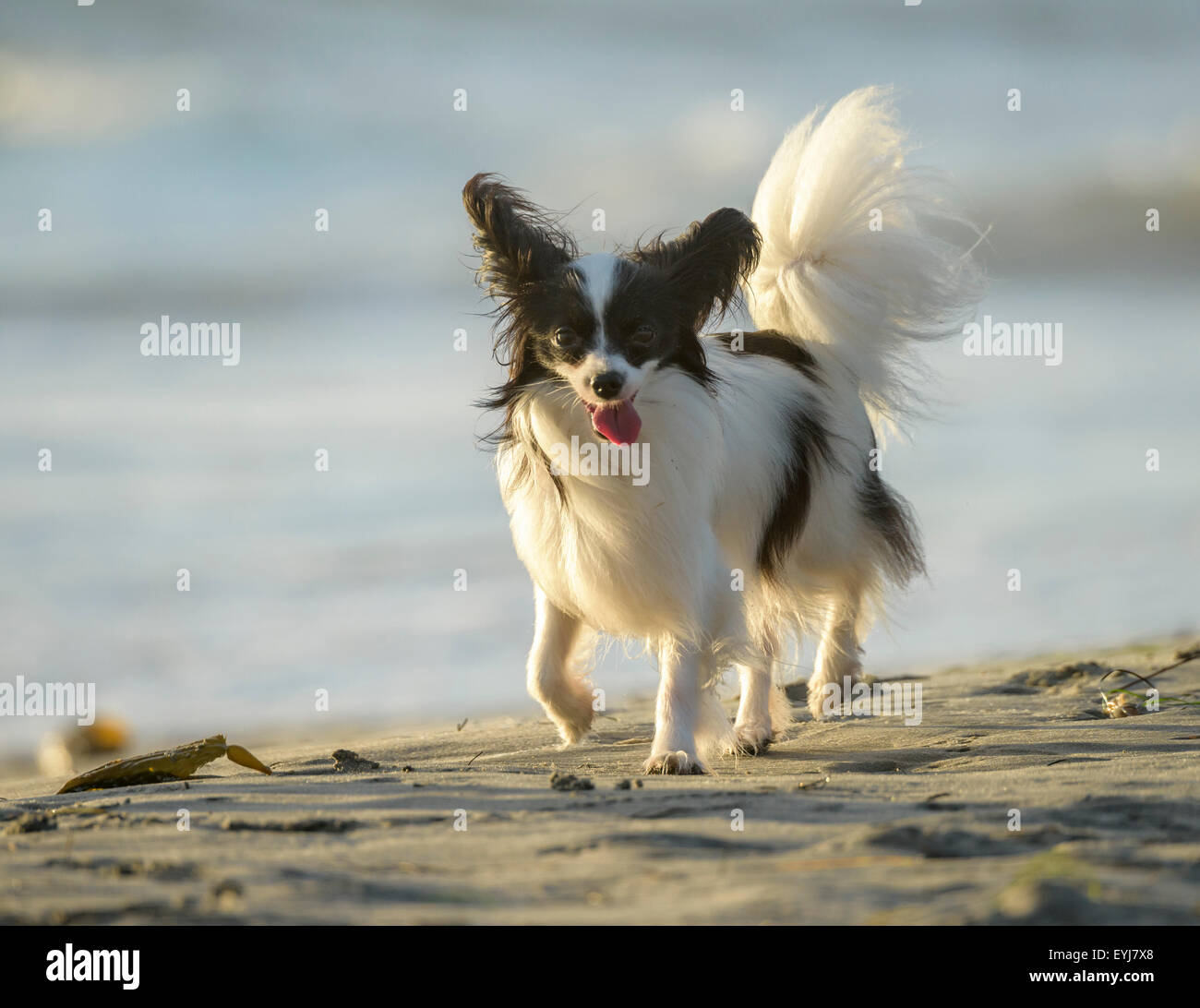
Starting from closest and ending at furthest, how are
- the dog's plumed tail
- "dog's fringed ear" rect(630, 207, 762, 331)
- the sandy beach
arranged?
the sandy beach, "dog's fringed ear" rect(630, 207, 762, 331), the dog's plumed tail

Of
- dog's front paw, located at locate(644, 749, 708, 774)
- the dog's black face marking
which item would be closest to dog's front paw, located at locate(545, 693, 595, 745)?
dog's front paw, located at locate(644, 749, 708, 774)

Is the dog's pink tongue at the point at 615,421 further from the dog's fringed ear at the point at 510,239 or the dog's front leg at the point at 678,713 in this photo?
the dog's front leg at the point at 678,713

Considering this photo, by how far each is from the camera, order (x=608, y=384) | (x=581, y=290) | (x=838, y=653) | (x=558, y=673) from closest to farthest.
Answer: (x=608, y=384), (x=581, y=290), (x=558, y=673), (x=838, y=653)

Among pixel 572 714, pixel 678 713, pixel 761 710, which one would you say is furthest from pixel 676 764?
pixel 761 710

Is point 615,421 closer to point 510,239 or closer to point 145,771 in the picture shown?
point 510,239

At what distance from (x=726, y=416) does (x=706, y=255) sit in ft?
2.33

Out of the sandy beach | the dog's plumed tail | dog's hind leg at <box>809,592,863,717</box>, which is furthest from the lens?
dog's hind leg at <box>809,592,863,717</box>

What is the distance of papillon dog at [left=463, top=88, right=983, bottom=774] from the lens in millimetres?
4922

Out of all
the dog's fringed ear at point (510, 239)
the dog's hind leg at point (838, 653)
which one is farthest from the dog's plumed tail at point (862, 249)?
the dog's fringed ear at point (510, 239)

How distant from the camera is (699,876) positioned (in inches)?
106

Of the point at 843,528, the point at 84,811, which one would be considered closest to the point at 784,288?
the point at 843,528

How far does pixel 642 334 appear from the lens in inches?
190

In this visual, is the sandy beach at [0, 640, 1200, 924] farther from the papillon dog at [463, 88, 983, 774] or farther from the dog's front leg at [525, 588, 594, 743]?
the papillon dog at [463, 88, 983, 774]
